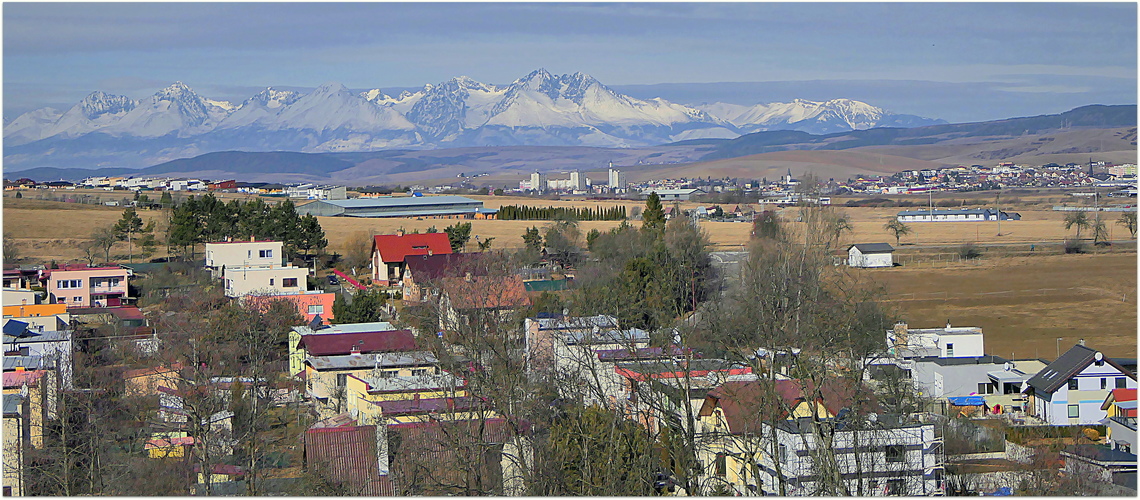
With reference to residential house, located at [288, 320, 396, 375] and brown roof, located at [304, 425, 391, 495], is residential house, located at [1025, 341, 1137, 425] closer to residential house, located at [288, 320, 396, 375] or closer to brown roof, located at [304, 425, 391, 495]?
residential house, located at [288, 320, 396, 375]

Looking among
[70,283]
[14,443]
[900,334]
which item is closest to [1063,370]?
[900,334]

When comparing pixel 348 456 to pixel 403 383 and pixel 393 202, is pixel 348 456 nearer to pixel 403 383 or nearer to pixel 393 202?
pixel 403 383

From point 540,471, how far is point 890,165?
177 metres

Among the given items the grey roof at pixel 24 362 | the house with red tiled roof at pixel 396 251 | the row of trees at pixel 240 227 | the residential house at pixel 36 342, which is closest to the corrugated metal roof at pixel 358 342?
the residential house at pixel 36 342

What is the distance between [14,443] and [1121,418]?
39.1 feet

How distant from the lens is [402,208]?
68.4m

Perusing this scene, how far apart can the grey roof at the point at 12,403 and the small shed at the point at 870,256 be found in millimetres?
25807

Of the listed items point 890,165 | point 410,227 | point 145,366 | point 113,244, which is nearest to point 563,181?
point 890,165

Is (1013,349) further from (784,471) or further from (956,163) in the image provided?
(956,163)

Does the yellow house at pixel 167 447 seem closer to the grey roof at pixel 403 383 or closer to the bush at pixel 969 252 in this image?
the grey roof at pixel 403 383

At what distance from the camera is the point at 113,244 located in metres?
39.5

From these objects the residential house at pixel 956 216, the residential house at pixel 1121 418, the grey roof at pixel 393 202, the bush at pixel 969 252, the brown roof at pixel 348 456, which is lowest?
the residential house at pixel 1121 418

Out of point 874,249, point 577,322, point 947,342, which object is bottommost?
point 947,342

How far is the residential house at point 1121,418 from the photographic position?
1330 centimetres
